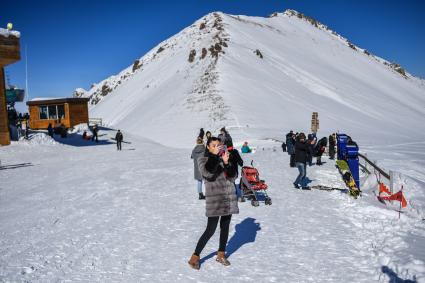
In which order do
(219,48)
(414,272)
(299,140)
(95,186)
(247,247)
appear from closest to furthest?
(414,272), (247,247), (299,140), (95,186), (219,48)

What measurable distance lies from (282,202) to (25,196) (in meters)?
8.33

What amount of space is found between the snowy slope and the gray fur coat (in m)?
32.0

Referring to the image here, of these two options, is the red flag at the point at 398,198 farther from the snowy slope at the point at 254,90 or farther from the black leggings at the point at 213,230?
the snowy slope at the point at 254,90

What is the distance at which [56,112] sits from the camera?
41.8 metres

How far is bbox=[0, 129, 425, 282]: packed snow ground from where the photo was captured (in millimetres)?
5969

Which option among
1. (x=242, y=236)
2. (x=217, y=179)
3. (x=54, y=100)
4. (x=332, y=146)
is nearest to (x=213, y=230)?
(x=217, y=179)

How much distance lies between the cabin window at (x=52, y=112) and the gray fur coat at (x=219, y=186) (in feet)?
129

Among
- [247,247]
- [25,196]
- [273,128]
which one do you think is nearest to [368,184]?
[247,247]

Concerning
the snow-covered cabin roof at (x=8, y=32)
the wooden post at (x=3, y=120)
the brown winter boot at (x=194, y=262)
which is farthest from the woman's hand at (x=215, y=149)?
the wooden post at (x=3, y=120)

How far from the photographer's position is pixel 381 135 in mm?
44594

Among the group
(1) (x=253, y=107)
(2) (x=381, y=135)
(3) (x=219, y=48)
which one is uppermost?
(3) (x=219, y=48)

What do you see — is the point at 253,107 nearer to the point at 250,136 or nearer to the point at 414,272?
the point at 250,136

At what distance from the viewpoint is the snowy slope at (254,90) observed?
158ft

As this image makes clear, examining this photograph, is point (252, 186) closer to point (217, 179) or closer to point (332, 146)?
point (217, 179)
